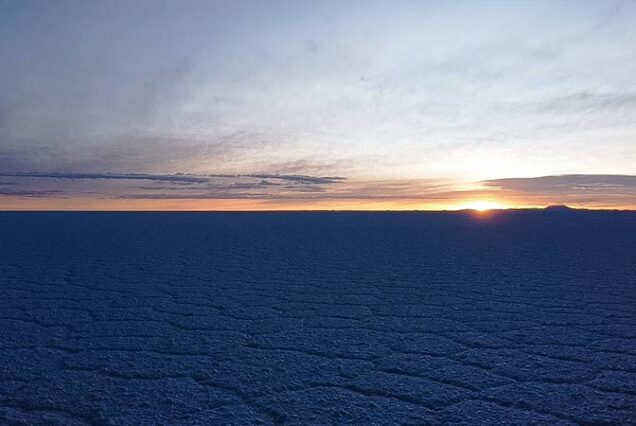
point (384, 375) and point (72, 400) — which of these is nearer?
point (72, 400)

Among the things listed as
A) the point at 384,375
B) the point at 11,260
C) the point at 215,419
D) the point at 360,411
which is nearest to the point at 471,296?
the point at 384,375

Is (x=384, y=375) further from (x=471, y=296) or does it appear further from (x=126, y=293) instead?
(x=126, y=293)

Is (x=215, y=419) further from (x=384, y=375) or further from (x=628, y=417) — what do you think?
(x=628, y=417)

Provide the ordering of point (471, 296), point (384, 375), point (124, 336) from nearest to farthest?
point (384, 375)
point (124, 336)
point (471, 296)

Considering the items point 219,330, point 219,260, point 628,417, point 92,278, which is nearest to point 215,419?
point 219,330

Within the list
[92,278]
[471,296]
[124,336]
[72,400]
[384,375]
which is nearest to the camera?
[72,400]

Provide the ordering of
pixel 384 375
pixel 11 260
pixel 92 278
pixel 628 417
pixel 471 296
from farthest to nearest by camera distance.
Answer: pixel 11 260, pixel 92 278, pixel 471 296, pixel 384 375, pixel 628 417
